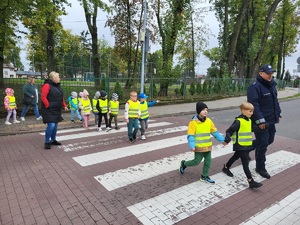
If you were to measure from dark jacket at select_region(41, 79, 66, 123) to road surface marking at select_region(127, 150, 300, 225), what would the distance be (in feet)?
12.5

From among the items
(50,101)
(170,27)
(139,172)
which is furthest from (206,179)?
(170,27)

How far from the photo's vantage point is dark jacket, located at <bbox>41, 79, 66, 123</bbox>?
6307mm

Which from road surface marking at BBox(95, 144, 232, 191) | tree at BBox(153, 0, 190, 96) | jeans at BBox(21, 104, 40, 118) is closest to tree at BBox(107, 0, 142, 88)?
tree at BBox(153, 0, 190, 96)

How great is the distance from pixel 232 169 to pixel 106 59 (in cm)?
7523

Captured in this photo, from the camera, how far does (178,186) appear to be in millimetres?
4438

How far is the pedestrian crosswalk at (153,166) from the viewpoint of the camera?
3746mm

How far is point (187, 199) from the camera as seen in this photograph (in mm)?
3984

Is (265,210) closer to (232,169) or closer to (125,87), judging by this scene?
(232,169)

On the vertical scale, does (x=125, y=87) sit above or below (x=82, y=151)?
above

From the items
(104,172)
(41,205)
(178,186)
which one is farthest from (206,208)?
(41,205)

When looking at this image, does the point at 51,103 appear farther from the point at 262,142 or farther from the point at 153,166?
the point at 262,142

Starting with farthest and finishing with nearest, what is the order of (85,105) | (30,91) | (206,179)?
(30,91) → (85,105) → (206,179)

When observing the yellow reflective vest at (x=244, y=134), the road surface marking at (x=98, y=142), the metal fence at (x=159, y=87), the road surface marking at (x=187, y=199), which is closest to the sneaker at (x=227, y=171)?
the road surface marking at (x=187, y=199)

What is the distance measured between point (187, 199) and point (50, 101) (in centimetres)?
440
